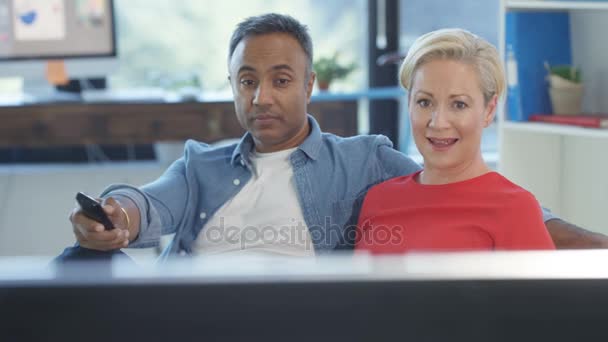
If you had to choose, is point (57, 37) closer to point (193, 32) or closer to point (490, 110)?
point (193, 32)

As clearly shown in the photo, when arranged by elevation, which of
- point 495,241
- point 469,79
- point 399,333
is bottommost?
point 495,241

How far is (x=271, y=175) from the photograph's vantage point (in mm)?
1509

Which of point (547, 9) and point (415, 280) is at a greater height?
point (547, 9)

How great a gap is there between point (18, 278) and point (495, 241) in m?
0.89

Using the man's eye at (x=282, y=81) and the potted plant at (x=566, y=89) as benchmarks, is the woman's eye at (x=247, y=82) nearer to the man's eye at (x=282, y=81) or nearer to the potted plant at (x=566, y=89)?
the man's eye at (x=282, y=81)

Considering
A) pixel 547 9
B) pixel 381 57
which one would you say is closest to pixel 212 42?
pixel 381 57

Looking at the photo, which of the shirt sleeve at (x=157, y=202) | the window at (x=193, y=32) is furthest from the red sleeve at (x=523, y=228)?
the window at (x=193, y=32)

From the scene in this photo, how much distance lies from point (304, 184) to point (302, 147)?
76mm

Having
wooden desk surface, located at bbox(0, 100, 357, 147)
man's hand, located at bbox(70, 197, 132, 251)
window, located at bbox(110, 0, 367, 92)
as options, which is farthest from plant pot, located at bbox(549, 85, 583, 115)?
man's hand, located at bbox(70, 197, 132, 251)

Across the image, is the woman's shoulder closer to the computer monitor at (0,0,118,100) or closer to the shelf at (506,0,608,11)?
the shelf at (506,0,608,11)

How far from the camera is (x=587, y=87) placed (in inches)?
96.0

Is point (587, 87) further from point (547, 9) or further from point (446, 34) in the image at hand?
point (446, 34)

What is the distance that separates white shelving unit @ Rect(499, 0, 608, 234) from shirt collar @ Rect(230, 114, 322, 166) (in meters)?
1.00

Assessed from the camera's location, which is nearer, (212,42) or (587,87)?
(587,87)
